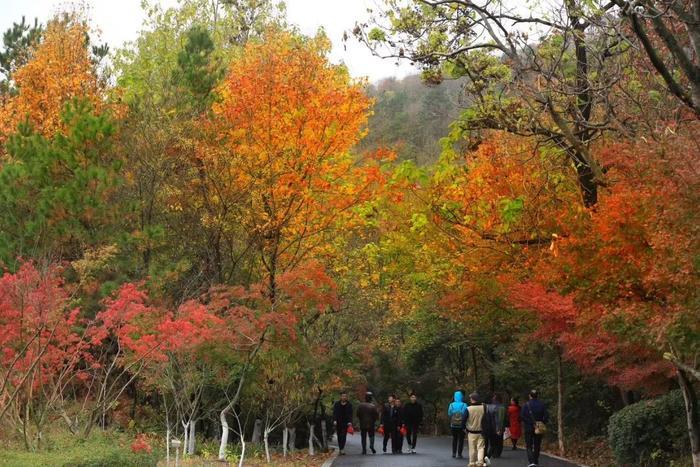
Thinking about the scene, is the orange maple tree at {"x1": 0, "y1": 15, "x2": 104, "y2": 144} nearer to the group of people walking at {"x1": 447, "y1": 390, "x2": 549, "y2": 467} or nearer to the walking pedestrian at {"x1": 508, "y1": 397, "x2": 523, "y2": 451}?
the group of people walking at {"x1": 447, "y1": 390, "x2": 549, "y2": 467}

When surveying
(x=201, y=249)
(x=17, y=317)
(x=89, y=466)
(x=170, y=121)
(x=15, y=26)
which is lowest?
(x=89, y=466)

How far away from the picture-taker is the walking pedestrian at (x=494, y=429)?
64.7 ft

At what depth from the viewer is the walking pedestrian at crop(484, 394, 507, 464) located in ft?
64.7

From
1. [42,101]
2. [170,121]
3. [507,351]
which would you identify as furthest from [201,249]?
[507,351]

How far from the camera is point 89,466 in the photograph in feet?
42.0

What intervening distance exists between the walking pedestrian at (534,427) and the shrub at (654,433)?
2.28 meters

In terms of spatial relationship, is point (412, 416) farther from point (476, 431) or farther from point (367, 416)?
point (476, 431)

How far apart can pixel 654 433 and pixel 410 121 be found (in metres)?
41.8

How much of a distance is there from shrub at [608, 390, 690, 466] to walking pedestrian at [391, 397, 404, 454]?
8560 millimetres

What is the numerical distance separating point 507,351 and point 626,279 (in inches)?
673

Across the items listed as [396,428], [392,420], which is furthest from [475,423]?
[392,420]

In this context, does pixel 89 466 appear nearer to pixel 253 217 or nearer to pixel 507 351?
pixel 253 217

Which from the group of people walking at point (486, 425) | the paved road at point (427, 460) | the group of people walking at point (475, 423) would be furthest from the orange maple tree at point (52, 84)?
the group of people walking at point (486, 425)

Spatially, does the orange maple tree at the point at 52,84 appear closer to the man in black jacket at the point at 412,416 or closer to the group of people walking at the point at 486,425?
the man in black jacket at the point at 412,416
